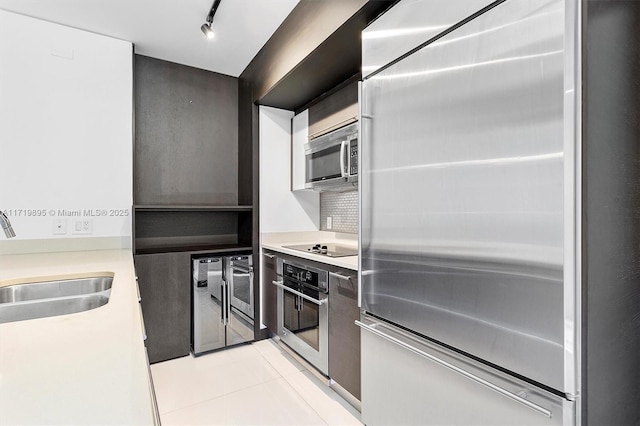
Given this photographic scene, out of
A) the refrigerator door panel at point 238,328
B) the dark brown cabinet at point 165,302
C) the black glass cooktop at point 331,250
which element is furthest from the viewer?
the refrigerator door panel at point 238,328

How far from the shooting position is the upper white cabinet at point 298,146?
2.85 metres

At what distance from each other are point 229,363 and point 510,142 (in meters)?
2.37

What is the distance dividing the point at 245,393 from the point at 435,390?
131 cm

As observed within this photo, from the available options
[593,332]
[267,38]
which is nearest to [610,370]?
[593,332]

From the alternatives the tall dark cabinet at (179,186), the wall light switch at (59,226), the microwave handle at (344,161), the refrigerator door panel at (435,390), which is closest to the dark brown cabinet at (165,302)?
the tall dark cabinet at (179,186)

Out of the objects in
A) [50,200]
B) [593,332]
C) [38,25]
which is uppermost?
[38,25]

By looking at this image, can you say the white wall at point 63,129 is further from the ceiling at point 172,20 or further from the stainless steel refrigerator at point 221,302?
the stainless steel refrigerator at point 221,302

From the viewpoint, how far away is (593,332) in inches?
35.1

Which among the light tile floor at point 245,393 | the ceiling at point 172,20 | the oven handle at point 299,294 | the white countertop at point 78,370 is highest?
the ceiling at point 172,20

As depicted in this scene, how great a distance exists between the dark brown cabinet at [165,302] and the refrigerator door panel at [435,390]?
1.58 m

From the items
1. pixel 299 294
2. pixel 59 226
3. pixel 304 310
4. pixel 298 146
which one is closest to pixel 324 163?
pixel 298 146

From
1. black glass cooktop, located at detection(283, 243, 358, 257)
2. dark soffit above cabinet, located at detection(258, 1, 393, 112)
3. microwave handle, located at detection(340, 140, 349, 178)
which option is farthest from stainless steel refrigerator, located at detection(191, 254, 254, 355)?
dark soffit above cabinet, located at detection(258, 1, 393, 112)

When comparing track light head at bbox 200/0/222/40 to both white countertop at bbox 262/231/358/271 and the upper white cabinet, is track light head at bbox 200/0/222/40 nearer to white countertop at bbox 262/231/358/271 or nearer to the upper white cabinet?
the upper white cabinet

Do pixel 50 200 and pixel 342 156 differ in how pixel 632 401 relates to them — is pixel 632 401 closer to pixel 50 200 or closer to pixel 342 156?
pixel 342 156
